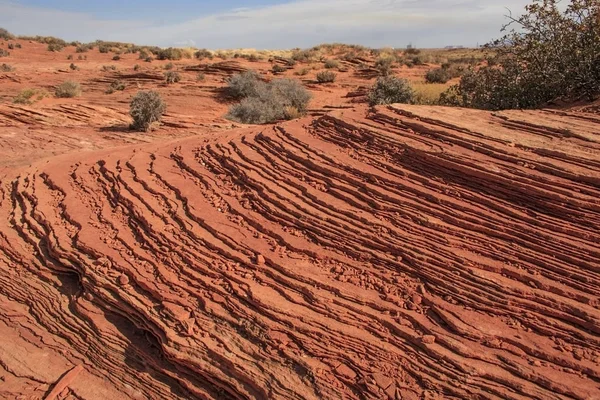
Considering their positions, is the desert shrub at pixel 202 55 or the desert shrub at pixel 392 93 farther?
the desert shrub at pixel 202 55

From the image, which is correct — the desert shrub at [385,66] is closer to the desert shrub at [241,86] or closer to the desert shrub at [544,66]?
the desert shrub at [241,86]

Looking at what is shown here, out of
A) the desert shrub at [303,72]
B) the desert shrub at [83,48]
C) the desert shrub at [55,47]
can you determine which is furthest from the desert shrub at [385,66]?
the desert shrub at [55,47]

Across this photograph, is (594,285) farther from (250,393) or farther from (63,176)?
(63,176)

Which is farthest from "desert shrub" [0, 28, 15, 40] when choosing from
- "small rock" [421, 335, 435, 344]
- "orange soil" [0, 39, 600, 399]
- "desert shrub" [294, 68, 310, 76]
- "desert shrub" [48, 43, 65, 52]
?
"small rock" [421, 335, 435, 344]

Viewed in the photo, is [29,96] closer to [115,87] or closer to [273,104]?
[115,87]

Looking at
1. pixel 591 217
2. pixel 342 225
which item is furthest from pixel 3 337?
pixel 591 217

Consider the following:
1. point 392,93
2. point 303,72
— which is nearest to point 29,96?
point 303,72
